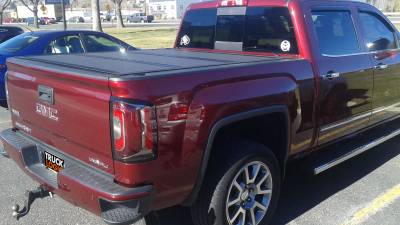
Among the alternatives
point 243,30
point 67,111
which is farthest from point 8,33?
point 67,111

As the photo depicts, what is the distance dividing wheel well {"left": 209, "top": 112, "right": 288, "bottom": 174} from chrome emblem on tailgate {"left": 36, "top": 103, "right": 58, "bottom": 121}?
3.93 feet

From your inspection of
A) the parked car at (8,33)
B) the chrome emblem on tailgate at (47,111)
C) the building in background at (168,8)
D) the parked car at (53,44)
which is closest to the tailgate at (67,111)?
the chrome emblem on tailgate at (47,111)

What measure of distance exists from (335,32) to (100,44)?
5979 mm

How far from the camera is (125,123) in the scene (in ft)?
8.58

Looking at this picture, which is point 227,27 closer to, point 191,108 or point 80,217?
point 191,108

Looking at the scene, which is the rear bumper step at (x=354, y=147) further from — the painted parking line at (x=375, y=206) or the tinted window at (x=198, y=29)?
the tinted window at (x=198, y=29)

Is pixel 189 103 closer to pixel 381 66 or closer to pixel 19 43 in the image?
pixel 381 66

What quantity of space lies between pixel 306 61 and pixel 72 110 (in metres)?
2.03

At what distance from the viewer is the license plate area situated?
321cm

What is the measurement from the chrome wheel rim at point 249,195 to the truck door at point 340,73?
33.6 inches

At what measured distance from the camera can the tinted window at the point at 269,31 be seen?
4.08m

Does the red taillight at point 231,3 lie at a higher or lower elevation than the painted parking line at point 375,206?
higher

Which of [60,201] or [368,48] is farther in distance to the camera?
[368,48]

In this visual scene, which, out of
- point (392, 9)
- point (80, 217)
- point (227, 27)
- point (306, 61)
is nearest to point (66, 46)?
point (227, 27)
